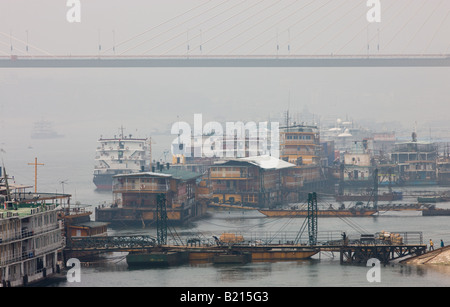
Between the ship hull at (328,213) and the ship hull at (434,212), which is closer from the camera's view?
the ship hull at (328,213)

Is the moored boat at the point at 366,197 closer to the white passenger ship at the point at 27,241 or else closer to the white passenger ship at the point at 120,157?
the white passenger ship at the point at 120,157

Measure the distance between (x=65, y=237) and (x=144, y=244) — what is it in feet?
13.2

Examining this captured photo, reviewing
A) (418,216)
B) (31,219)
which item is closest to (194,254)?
(31,219)

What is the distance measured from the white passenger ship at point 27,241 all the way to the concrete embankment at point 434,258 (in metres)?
16.9

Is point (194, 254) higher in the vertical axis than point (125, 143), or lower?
lower

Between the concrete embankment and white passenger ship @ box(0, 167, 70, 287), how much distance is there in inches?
666

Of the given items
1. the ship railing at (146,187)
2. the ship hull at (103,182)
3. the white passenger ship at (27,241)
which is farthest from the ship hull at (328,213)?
the ship hull at (103,182)

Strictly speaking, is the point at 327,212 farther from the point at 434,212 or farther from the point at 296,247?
the point at 296,247

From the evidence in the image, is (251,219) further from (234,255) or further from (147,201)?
(234,255)

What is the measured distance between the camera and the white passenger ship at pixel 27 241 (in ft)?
121

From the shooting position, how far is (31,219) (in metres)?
39.2

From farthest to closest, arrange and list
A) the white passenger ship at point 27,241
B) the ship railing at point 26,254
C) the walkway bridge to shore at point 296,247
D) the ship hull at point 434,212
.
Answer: the ship hull at point 434,212 < the walkway bridge to shore at point 296,247 < the white passenger ship at point 27,241 < the ship railing at point 26,254
